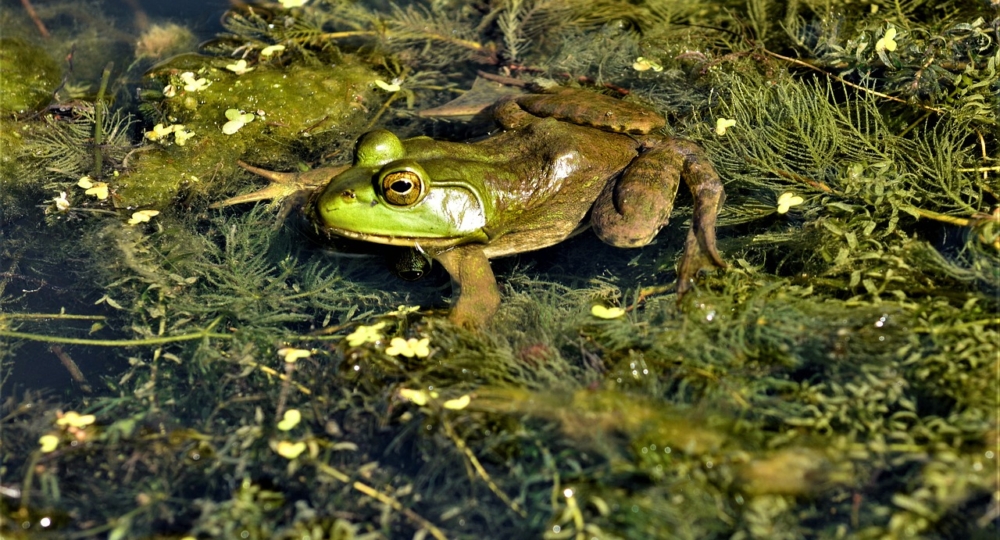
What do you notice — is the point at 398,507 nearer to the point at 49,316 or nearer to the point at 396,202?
the point at 396,202

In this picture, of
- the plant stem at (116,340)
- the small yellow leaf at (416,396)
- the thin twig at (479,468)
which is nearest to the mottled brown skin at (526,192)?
the small yellow leaf at (416,396)

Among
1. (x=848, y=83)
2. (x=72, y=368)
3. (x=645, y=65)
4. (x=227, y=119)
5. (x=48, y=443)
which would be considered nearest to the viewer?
(x=48, y=443)

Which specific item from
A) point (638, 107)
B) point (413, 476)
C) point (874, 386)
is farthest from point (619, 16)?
point (413, 476)

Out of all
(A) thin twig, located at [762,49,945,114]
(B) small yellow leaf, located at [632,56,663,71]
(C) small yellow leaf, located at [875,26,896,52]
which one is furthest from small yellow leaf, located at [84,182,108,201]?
(C) small yellow leaf, located at [875,26,896,52]

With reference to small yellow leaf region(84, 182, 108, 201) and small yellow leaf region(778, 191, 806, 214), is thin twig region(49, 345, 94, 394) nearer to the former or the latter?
small yellow leaf region(84, 182, 108, 201)

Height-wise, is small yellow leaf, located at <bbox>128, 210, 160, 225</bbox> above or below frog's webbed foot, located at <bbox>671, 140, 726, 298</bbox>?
below

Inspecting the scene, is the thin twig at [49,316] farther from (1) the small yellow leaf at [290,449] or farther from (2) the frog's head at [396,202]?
(1) the small yellow leaf at [290,449]

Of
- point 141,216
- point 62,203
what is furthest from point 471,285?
point 62,203
